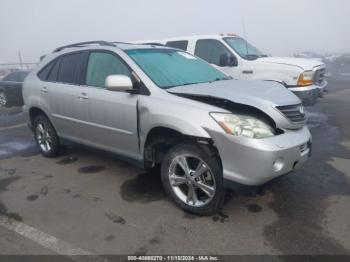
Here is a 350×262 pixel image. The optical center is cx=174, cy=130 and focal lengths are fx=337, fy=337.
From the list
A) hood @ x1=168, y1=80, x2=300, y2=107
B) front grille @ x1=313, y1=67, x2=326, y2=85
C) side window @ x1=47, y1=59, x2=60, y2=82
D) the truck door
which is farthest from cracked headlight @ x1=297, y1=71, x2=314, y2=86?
side window @ x1=47, y1=59, x2=60, y2=82

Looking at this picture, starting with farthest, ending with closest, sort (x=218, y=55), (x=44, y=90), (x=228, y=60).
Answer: (x=218, y=55)
(x=228, y=60)
(x=44, y=90)

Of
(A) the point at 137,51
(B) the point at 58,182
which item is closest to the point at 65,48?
(A) the point at 137,51

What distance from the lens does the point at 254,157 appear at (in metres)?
2.98

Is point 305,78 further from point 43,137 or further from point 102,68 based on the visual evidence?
point 43,137

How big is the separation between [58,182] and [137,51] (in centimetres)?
203

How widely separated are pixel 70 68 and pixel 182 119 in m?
2.36

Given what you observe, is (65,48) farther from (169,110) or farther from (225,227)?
(225,227)

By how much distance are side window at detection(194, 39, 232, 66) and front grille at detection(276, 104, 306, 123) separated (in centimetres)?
458

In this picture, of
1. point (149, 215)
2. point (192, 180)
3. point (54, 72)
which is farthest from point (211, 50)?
point (149, 215)

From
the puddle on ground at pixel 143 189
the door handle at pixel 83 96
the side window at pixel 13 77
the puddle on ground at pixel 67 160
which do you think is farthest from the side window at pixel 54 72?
the side window at pixel 13 77

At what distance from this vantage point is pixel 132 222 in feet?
11.1

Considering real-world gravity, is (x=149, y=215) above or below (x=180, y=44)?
below

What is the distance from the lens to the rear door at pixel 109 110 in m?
3.90

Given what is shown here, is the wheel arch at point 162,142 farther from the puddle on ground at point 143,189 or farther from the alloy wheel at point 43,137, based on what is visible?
the alloy wheel at point 43,137
